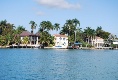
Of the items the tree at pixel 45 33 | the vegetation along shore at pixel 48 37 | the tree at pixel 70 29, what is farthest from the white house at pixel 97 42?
the tree at pixel 45 33

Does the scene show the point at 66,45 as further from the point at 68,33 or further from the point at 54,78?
the point at 54,78

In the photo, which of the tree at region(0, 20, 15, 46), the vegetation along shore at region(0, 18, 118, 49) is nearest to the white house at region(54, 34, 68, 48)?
the vegetation along shore at region(0, 18, 118, 49)

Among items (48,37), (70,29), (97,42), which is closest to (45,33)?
(48,37)

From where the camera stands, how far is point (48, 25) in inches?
6107

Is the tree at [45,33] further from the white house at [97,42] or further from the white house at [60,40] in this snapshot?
the white house at [97,42]

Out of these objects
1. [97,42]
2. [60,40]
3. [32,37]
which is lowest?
[97,42]

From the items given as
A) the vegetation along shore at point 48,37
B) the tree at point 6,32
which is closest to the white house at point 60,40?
the vegetation along shore at point 48,37

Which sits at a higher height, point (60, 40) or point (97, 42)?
point (60, 40)

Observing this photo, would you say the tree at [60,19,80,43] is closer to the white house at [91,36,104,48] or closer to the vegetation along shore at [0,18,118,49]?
the vegetation along shore at [0,18,118,49]

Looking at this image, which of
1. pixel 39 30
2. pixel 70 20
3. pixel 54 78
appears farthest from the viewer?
pixel 70 20

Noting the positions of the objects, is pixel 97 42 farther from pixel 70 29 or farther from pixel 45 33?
pixel 45 33

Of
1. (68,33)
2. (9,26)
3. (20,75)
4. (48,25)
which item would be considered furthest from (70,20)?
(20,75)

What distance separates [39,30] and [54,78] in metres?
124

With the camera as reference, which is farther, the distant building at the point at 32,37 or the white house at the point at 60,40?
the white house at the point at 60,40
